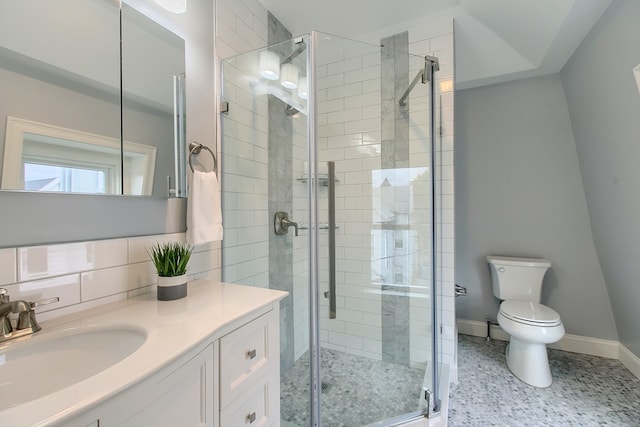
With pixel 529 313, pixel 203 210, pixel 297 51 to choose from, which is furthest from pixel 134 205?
pixel 529 313

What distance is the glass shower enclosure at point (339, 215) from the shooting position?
151 cm

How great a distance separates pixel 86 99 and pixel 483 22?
2.26 meters

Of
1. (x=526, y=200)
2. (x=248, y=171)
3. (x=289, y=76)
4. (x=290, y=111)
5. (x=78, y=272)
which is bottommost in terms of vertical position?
(x=78, y=272)

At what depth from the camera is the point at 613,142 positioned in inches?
66.0

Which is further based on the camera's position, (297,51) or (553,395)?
(553,395)

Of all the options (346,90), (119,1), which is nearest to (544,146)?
(346,90)

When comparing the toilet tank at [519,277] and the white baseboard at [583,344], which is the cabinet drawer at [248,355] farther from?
the white baseboard at [583,344]

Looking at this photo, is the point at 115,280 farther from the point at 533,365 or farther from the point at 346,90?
the point at 533,365

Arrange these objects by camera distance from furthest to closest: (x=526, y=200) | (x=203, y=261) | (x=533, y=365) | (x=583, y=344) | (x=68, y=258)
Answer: (x=526, y=200) < (x=583, y=344) < (x=533, y=365) < (x=203, y=261) < (x=68, y=258)

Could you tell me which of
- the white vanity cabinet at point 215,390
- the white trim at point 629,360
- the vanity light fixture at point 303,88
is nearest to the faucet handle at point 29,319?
the white vanity cabinet at point 215,390

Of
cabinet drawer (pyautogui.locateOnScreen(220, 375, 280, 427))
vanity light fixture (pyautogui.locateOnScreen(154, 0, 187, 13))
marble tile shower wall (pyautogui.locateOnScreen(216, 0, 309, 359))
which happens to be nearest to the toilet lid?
marble tile shower wall (pyautogui.locateOnScreen(216, 0, 309, 359))

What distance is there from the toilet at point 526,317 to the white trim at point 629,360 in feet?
2.08

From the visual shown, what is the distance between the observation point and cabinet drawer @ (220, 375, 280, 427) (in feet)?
2.65

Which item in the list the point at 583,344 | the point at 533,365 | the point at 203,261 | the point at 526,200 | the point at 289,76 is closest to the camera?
the point at 203,261
